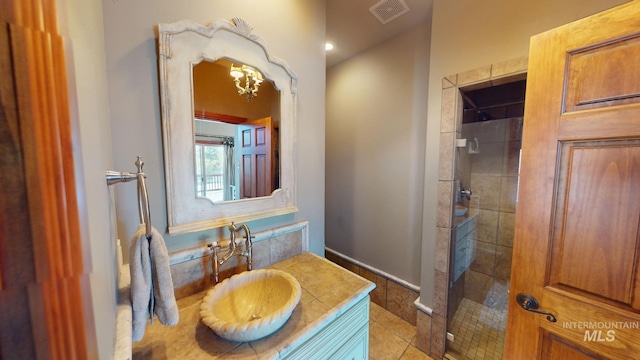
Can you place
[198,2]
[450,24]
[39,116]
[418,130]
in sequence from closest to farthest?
[39,116], [198,2], [450,24], [418,130]

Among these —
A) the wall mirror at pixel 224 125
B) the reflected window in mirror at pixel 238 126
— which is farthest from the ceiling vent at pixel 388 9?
the reflected window in mirror at pixel 238 126

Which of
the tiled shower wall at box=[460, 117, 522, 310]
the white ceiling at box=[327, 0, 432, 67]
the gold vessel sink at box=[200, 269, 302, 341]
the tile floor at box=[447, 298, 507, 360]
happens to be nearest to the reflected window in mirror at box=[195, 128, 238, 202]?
the gold vessel sink at box=[200, 269, 302, 341]

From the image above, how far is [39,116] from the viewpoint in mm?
157

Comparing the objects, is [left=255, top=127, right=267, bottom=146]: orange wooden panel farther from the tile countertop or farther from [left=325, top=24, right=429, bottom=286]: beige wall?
[left=325, top=24, right=429, bottom=286]: beige wall

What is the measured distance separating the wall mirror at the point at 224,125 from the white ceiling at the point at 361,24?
79 cm

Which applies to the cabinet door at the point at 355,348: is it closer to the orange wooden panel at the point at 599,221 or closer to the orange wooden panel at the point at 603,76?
the orange wooden panel at the point at 599,221

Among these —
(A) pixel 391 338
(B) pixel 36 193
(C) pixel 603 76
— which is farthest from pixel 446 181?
(B) pixel 36 193

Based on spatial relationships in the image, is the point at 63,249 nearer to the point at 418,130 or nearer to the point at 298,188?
the point at 298,188

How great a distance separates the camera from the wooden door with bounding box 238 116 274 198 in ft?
4.00

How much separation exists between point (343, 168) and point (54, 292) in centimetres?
232

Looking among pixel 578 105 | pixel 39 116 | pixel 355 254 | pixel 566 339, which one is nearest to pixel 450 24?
pixel 578 105

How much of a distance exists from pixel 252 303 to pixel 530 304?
1202mm

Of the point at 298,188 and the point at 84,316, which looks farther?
the point at 298,188

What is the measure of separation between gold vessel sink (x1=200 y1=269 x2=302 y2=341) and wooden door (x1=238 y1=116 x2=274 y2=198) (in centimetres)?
45
